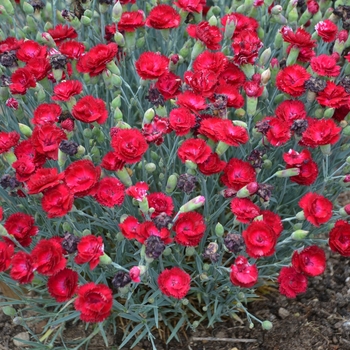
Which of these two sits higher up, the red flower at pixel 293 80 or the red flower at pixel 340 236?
the red flower at pixel 293 80

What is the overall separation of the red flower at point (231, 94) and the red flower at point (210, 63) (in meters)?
0.06

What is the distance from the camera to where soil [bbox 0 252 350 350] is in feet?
6.47

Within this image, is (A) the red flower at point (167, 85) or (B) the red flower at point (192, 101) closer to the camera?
(B) the red flower at point (192, 101)

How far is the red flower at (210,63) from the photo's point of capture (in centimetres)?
178

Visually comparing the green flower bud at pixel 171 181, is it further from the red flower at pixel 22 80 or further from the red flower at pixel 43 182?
the red flower at pixel 22 80

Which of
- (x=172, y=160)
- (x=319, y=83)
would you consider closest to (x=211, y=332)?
(x=172, y=160)

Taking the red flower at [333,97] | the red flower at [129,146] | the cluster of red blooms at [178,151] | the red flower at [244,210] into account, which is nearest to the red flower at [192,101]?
the cluster of red blooms at [178,151]

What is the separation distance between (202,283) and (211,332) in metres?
0.24

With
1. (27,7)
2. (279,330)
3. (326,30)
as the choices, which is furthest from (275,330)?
(27,7)

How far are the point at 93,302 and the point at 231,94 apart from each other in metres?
0.80

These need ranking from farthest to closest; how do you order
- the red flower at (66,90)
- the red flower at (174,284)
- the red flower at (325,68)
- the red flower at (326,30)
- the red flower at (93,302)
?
the red flower at (326,30) → the red flower at (325,68) → the red flower at (66,90) → the red flower at (174,284) → the red flower at (93,302)

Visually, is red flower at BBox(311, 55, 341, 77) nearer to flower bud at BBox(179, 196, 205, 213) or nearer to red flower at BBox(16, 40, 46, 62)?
flower bud at BBox(179, 196, 205, 213)

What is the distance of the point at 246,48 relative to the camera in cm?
186

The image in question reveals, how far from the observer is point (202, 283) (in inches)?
75.6
